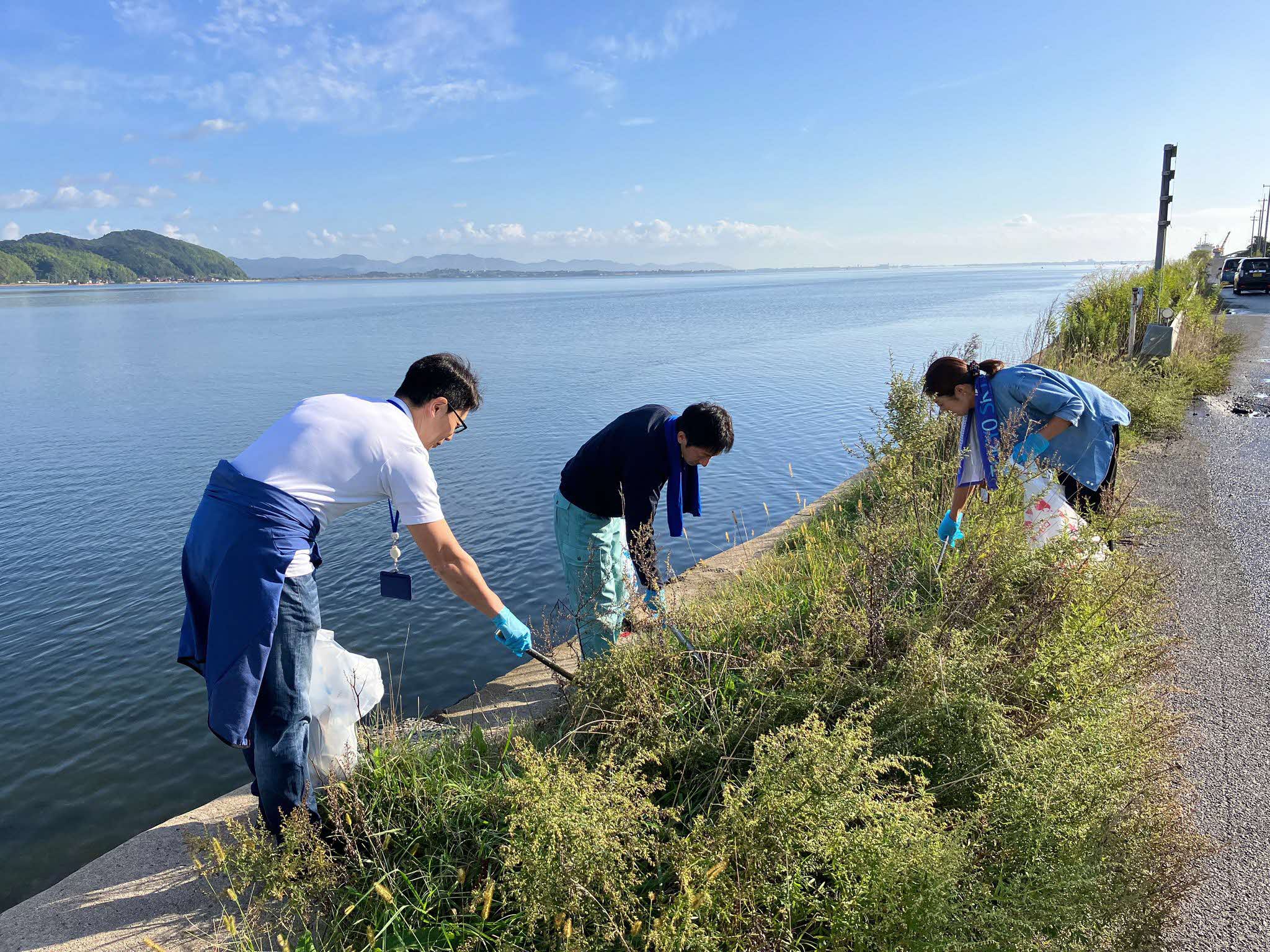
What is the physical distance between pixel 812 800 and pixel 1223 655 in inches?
126

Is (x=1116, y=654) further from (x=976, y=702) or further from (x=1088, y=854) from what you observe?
(x=1088, y=854)

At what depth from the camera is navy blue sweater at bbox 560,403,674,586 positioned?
158 inches

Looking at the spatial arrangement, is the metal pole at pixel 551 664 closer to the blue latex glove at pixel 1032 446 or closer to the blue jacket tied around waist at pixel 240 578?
the blue jacket tied around waist at pixel 240 578

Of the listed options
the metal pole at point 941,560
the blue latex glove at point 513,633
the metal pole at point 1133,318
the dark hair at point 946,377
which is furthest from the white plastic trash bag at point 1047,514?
the metal pole at point 1133,318

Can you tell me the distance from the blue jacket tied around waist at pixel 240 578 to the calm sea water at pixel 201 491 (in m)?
2.78

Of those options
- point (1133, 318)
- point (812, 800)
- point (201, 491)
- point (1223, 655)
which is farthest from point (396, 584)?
point (1133, 318)

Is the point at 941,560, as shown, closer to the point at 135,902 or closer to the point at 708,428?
the point at 708,428

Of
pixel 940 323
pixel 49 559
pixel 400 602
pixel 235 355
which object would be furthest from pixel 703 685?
pixel 940 323

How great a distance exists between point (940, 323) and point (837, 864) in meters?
38.8

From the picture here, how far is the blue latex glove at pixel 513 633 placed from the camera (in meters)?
3.38

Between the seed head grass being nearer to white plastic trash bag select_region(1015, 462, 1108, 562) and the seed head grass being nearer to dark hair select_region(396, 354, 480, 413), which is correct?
white plastic trash bag select_region(1015, 462, 1108, 562)

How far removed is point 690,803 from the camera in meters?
2.94

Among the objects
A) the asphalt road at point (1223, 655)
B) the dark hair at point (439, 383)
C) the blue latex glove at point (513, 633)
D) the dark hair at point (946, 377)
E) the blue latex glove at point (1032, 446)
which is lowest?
the asphalt road at point (1223, 655)

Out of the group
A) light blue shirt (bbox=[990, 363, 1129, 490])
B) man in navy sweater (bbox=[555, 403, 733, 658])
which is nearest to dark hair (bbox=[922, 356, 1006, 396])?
light blue shirt (bbox=[990, 363, 1129, 490])
